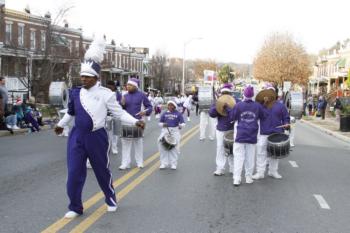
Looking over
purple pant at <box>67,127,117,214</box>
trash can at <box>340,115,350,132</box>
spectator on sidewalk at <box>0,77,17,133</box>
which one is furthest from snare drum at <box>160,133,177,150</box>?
trash can at <box>340,115,350,132</box>

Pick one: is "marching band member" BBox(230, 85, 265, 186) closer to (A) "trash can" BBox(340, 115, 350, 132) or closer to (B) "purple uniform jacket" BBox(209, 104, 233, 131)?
(B) "purple uniform jacket" BBox(209, 104, 233, 131)

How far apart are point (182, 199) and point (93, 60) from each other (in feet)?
8.58

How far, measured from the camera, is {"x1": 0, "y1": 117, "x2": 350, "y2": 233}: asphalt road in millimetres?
6441

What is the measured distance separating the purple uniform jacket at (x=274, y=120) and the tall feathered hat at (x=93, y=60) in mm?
4306

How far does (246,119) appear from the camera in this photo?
9.30m

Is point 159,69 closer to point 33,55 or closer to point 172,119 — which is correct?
point 33,55

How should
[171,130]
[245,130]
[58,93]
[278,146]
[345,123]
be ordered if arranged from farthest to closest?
[345,123] → [58,93] → [171,130] → [278,146] → [245,130]

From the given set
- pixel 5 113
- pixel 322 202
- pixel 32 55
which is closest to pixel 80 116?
pixel 322 202

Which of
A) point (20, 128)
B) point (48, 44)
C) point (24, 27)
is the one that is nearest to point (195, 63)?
point (24, 27)

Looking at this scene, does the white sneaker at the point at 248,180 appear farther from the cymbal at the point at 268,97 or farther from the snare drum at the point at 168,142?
the snare drum at the point at 168,142

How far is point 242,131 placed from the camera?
9.24m

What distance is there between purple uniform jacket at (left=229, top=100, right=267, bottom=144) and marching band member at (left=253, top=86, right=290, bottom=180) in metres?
0.84

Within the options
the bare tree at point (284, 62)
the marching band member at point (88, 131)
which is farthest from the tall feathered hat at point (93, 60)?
the bare tree at point (284, 62)

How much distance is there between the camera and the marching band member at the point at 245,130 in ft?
30.3
